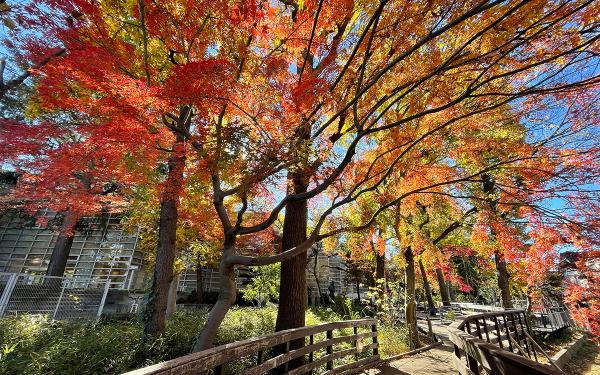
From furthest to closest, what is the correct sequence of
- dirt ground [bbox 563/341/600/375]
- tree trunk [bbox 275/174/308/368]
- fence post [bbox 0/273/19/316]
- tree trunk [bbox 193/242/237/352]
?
dirt ground [bbox 563/341/600/375] → fence post [bbox 0/273/19/316] → tree trunk [bbox 275/174/308/368] → tree trunk [bbox 193/242/237/352]

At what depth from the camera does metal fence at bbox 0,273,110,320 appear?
856cm

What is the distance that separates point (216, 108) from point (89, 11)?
10.4 feet

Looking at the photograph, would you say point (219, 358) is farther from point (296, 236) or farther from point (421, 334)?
point (421, 334)

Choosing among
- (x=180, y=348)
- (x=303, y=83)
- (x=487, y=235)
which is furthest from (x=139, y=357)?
(x=487, y=235)

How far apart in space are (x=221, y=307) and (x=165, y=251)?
11.7 ft

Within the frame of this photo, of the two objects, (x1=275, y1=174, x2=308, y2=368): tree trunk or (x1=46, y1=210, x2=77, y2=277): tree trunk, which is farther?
(x1=46, y1=210, x2=77, y2=277): tree trunk

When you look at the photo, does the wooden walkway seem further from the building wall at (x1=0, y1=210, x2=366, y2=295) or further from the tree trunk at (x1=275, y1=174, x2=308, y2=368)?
the building wall at (x1=0, y1=210, x2=366, y2=295)

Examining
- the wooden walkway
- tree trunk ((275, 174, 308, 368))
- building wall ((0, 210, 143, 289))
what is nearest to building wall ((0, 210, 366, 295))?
building wall ((0, 210, 143, 289))

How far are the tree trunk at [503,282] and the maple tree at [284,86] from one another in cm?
782

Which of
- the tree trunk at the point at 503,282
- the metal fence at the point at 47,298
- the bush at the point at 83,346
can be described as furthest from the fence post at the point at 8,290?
the tree trunk at the point at 503,282

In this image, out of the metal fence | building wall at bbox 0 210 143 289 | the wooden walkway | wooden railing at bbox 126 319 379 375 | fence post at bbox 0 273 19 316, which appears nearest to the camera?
wooden railing at bbox 126 319 379 375

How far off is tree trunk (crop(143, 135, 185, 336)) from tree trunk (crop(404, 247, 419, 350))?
8.01 m

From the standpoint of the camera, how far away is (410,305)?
10.5 m

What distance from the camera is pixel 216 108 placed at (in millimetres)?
5816
